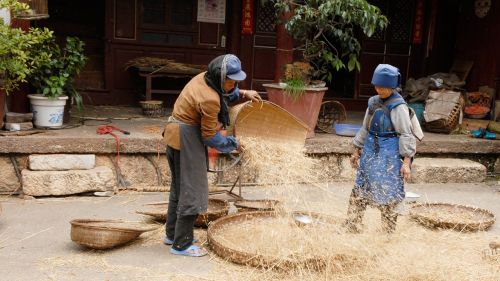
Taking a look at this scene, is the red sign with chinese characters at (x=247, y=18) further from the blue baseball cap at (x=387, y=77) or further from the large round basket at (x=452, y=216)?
the blue baseball cap at (x=387, y=77)

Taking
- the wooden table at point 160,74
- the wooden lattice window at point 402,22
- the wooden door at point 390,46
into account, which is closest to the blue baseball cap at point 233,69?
the wooden table at point 160,74

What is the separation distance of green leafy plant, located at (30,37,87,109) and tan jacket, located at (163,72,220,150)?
2669 millimetres

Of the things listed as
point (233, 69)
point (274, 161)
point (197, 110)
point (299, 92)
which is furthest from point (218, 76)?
point (299, 92)

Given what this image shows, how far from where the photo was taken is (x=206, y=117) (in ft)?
13.8

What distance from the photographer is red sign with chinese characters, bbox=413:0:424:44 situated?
10.2 m

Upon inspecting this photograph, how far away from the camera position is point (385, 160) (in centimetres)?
464

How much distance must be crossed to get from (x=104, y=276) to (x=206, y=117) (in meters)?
1.35

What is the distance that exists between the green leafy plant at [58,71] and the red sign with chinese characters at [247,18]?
348 cm

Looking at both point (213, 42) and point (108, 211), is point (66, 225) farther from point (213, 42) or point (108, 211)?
point (213, 42)

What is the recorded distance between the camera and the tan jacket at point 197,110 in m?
4.17

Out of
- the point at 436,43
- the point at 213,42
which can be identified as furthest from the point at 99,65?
the point at 436,43

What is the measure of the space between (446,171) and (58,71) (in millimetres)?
5015

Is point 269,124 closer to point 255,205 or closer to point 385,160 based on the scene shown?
point 255,205

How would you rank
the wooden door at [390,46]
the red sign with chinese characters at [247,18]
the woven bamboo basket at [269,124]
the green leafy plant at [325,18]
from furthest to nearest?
the wooden door at [390,46], the red sign with chinese characters at [247,18], the green leafy plant at [325,18], the woven bamboo basket at [269,124]
